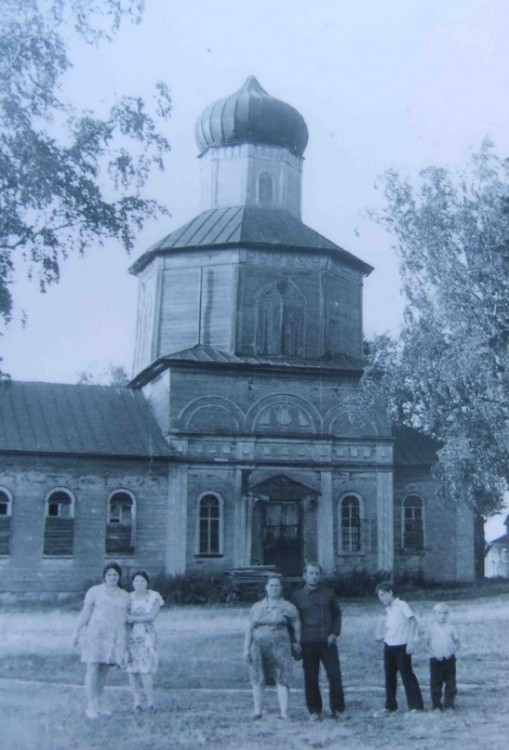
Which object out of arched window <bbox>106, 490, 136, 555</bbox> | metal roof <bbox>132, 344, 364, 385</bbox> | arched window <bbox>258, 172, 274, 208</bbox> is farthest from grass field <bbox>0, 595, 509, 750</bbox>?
arched window <bbox>258, 172, 274, 208</bbox>

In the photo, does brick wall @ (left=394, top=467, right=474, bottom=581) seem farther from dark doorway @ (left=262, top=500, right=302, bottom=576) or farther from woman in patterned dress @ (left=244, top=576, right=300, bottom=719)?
woman in patterned dress @ (left=244, top=576, right=300, bottom=719)

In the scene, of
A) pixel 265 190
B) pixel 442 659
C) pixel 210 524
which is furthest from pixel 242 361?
pixel 442 659

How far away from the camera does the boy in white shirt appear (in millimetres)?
10023

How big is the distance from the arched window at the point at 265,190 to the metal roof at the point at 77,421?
728cm

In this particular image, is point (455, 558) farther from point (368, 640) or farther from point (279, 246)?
point (368, 640)

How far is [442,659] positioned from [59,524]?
695 inches

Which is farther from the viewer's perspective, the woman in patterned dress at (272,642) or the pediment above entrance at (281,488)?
the pediment above entrance at (281,488)

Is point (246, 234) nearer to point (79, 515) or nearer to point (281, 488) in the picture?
point (281, 488)

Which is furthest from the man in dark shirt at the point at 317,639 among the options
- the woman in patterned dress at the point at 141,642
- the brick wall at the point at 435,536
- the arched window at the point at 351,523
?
the brick wall at the point at 435,536

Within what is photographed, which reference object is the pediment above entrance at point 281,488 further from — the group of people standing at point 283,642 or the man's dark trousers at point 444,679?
the man's dark trousers at point 444,679

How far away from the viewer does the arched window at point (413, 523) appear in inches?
1163

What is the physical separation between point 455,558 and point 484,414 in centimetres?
867

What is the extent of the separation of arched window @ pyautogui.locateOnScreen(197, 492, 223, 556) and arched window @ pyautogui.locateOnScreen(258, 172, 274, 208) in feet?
32.2

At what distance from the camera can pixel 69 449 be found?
26.7 meters
